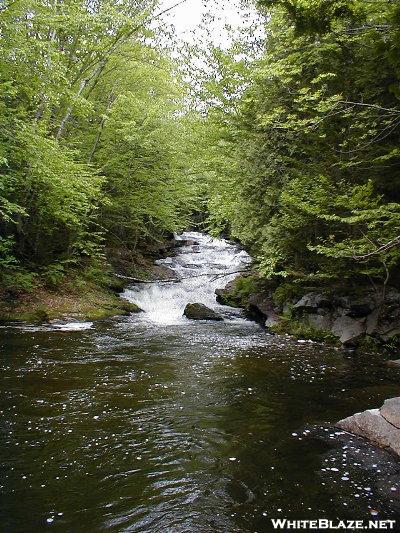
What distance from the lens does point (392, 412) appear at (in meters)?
5.07

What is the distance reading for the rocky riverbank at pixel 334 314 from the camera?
1105 centimetres

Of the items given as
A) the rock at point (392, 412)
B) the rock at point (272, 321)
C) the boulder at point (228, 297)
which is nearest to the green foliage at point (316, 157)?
the rock at point (272, 321)

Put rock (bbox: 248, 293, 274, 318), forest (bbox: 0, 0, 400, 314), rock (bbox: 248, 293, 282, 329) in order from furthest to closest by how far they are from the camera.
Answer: rock (bbox: 248, 293, 274, 318)
rock (bbox: 248, 293, 282, 329)
forest (bbox: 0, 0, 400, 314)

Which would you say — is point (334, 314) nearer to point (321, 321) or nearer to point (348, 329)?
point (321, 321)

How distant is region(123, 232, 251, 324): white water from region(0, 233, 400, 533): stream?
5.43 metres

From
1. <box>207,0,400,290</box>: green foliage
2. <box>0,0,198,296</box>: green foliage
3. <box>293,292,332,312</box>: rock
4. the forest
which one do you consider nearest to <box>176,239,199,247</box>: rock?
<box>0,0,198,296</box>: green foliage

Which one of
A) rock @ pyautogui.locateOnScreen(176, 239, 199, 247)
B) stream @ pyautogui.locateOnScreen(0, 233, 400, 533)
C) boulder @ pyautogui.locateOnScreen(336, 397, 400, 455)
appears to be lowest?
stream @ pyautogui.locateOnScreen(0, 233, 400, 533)

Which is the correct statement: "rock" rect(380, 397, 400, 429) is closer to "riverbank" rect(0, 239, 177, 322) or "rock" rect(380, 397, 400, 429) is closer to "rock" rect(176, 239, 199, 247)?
"riverbank" rect(0, 239, 177, 322)

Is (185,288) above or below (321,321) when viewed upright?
above

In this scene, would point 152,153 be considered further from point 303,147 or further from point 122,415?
point 122,415

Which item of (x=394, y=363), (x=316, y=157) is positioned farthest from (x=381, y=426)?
(x=316, y=157)

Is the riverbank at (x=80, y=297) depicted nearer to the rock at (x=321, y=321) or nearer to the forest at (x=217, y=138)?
the forest at (x=217, y=138)

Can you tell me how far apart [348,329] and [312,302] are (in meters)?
1.83

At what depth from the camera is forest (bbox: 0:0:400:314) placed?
9.82 m
